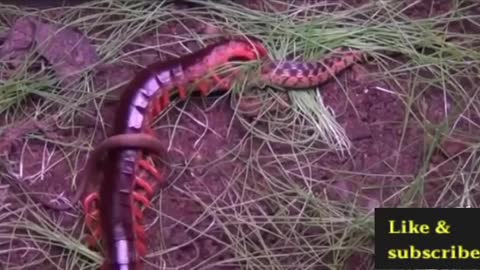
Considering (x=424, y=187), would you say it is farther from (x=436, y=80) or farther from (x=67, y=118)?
(x=67, y=118)

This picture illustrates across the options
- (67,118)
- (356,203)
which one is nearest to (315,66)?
(356,203)

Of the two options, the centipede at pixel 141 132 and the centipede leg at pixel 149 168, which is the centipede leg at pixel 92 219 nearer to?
the centipede at pixel 141 132

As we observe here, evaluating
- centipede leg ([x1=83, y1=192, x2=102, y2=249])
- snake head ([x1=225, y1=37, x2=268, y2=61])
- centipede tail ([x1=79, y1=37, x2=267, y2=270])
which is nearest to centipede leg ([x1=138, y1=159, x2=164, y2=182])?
centipede tail ([x1=79, y1=37, x2=267, y2=270])

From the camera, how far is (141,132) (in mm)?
2783

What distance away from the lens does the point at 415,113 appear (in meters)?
2.86

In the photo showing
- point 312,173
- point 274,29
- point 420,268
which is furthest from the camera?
point 274,29

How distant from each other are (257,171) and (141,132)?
29 centimetres

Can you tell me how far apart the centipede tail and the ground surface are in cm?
5

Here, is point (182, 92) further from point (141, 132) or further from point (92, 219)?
point (92, 219)

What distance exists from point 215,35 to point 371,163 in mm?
→ 551

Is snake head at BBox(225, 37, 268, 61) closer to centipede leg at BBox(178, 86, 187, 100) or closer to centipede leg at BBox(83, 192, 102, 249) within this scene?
centipede leg at BBox(178, 86, 187, 100)

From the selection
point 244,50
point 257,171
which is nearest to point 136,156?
point 257,171

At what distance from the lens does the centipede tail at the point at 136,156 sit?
2598 mm

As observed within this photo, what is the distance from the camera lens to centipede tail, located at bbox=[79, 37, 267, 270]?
8.52 feet
